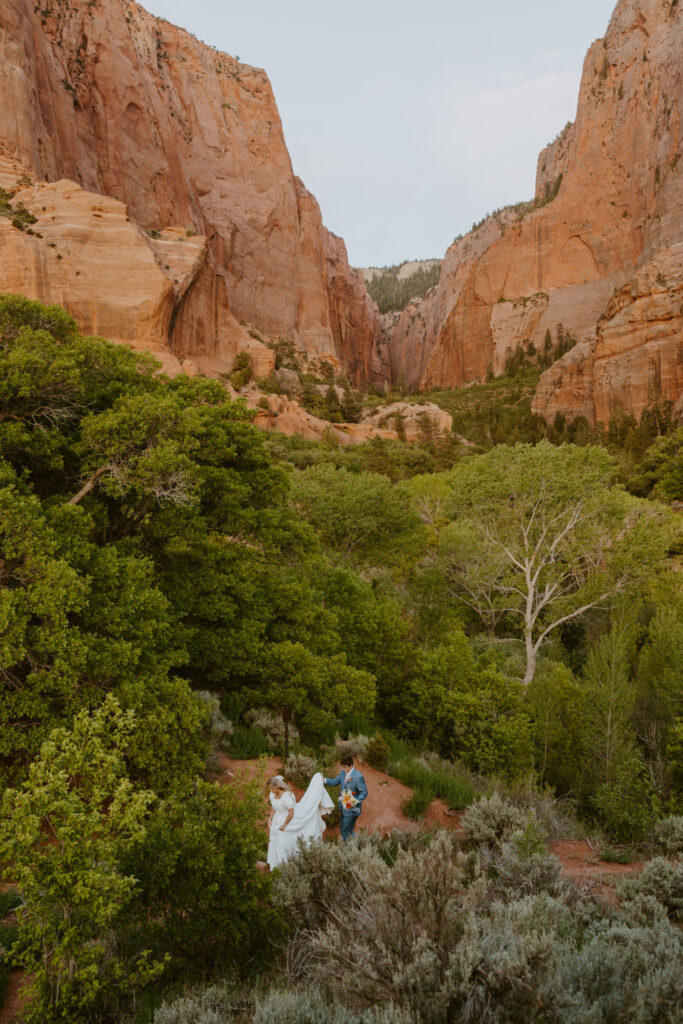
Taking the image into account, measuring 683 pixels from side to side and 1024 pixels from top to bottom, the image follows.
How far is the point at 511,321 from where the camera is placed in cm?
9425

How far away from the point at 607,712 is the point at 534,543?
29.2 feet

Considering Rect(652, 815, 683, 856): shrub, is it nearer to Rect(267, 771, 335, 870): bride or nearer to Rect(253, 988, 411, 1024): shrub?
Rect(267, 771, 335, 870): bride

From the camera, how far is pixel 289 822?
6438 millimetres

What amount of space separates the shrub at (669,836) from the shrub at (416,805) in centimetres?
339

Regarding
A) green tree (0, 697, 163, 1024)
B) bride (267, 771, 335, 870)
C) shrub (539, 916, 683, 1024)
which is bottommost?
bride (267, 771, 335, 870)

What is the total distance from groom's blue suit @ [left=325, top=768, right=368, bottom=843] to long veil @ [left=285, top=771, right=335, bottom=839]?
0.78 m

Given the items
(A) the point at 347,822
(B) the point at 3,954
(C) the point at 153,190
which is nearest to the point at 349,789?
(A) the point at 347,822

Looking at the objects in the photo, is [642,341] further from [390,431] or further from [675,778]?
[675,778]

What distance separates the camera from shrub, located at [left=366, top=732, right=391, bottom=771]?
10.6 m

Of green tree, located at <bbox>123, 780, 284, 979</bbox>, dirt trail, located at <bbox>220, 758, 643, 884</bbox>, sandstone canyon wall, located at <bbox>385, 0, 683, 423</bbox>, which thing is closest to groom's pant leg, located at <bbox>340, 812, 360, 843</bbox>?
dirt trail, located at <bbox>220, 758, 643, 884</bbox>

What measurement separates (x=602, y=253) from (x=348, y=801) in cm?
9767

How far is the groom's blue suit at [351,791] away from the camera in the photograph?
732cm

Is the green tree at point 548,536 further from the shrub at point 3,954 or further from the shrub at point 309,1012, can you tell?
the shrub at point 309,1012

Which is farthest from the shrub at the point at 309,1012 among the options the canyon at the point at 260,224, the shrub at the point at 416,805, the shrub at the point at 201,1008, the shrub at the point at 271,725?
the canyon at the point at 260,224
